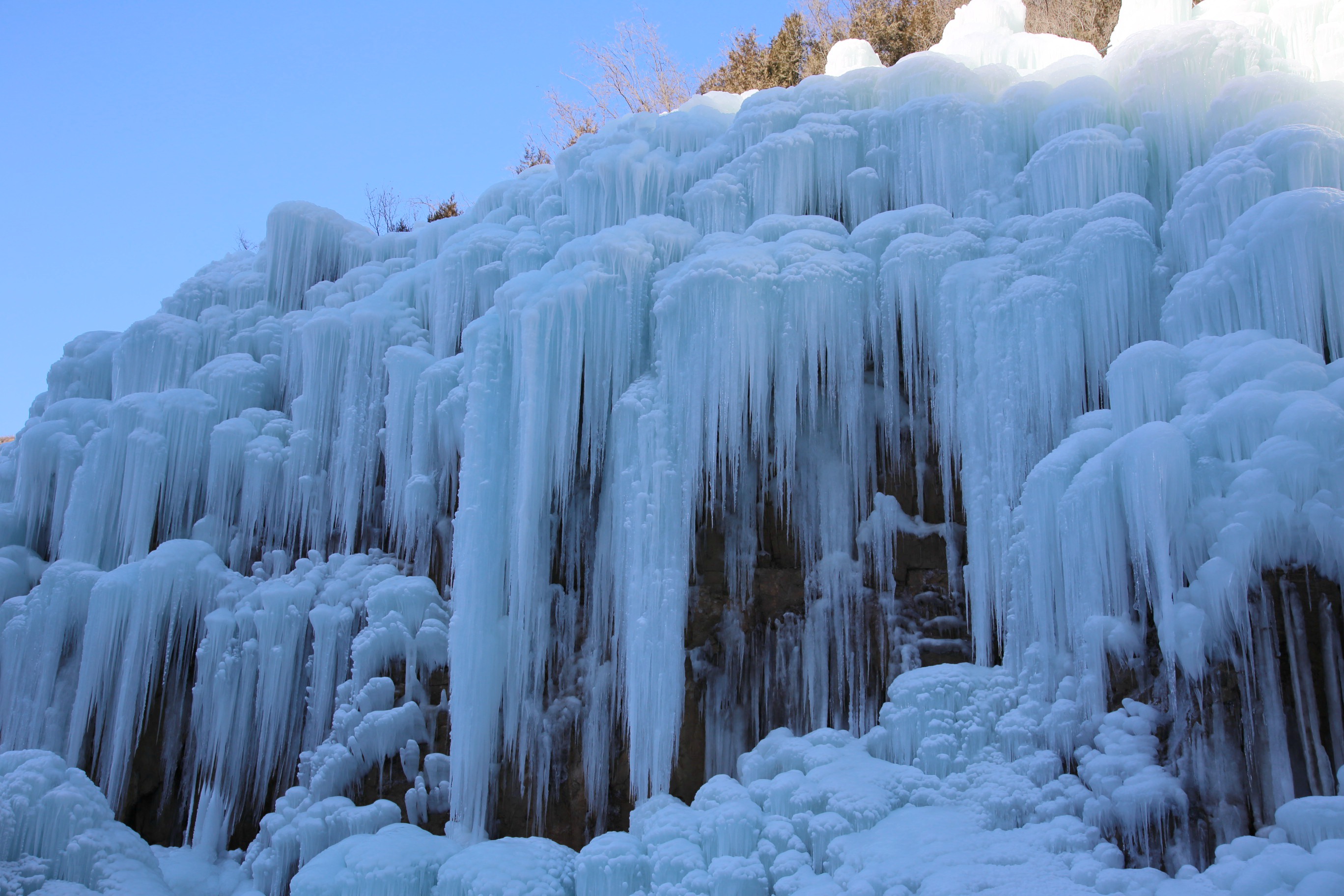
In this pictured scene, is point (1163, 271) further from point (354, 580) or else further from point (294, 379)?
point (294, 379)

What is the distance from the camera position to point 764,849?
17.4 ft

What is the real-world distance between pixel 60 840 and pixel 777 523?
5.11 meters

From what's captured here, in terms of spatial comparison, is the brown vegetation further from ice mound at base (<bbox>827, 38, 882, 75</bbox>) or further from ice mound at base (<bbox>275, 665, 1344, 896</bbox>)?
ice mound at base (<bbox>275, 665, 1344, 896</bbox>)

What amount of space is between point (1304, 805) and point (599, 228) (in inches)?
242

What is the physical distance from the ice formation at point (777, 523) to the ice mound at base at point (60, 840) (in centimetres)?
3

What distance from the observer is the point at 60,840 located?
21.4 ft

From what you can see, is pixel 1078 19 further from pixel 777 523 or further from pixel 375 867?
pixel 375 867

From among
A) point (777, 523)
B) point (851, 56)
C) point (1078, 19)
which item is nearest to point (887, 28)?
point (1078, 19)

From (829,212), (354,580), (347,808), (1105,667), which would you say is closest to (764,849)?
(1105,667)

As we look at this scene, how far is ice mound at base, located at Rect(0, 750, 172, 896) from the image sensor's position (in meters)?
6.33

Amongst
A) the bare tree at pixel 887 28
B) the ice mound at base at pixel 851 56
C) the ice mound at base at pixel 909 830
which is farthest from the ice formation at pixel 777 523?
the bare tree at pixel 887 28

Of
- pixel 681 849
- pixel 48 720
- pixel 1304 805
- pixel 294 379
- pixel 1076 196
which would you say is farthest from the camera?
pixel 294 379

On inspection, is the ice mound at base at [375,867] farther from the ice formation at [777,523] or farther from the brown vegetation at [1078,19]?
the brown vegetation at [1078,19]

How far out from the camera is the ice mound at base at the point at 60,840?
6328 millimetres
